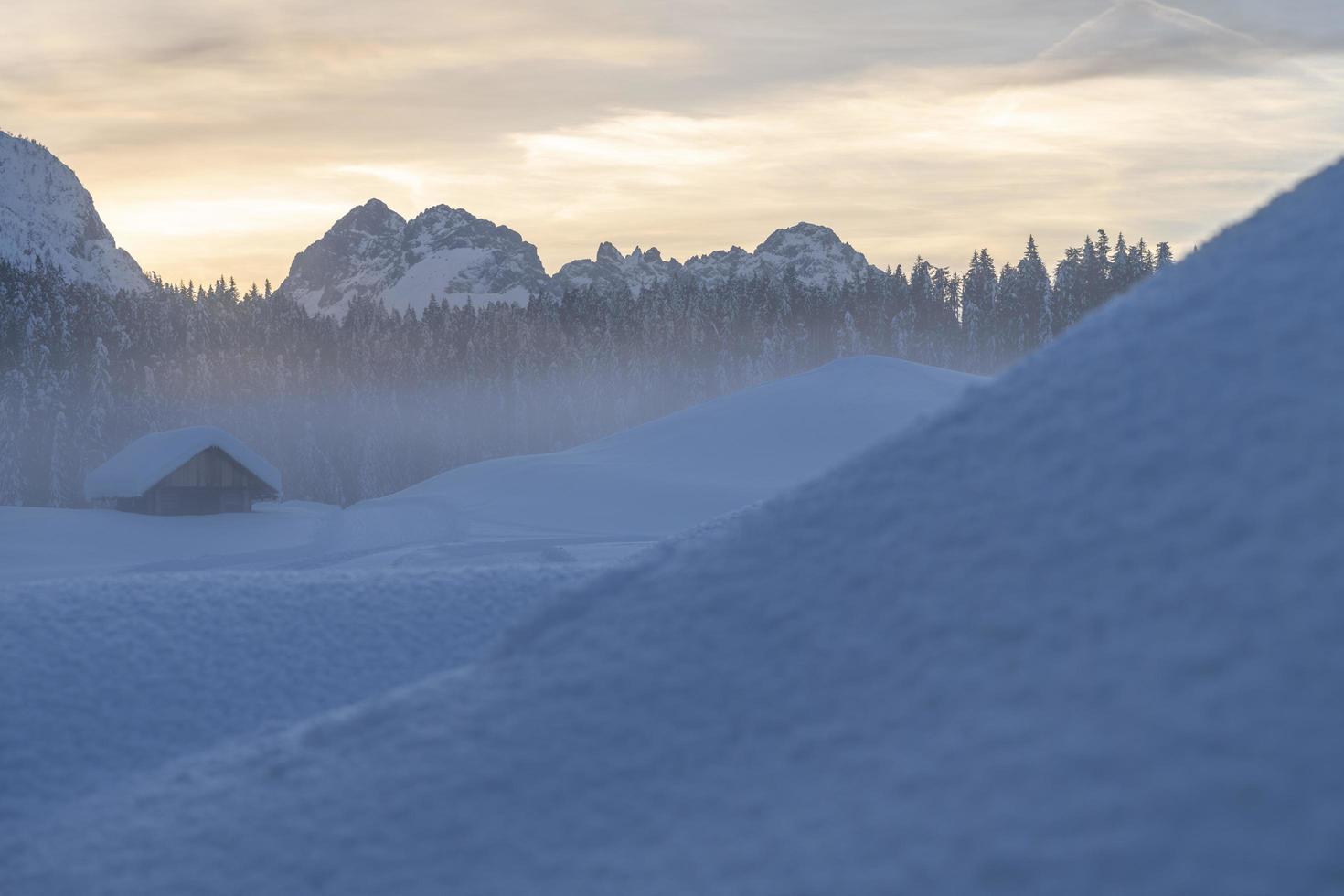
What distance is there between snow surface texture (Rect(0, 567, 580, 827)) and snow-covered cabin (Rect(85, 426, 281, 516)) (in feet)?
81.5

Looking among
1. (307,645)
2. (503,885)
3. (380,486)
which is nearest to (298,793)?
A: (503,885)

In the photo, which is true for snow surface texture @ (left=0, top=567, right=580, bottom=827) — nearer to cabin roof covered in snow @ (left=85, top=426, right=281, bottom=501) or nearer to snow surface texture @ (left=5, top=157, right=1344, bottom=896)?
snow surface texture @ (left=5, top=157, right=1344, bottom=896)

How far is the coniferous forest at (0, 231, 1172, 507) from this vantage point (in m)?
49.5

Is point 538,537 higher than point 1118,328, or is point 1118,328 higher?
point 1118,328

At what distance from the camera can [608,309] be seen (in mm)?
71000

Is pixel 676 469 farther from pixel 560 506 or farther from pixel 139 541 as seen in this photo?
pixel 139 541

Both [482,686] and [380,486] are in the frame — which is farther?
[380,486]

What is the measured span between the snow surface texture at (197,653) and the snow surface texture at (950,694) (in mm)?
926

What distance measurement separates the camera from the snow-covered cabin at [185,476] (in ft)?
106

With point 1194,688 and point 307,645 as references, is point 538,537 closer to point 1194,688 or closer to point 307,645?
point 307,645

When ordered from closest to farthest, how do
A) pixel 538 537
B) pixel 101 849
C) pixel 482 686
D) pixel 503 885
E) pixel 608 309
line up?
pixel 503 885 < pixel 101 849 < pixel 482 686 < pixel 538 537 < pixel 608 309

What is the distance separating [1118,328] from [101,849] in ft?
16.0

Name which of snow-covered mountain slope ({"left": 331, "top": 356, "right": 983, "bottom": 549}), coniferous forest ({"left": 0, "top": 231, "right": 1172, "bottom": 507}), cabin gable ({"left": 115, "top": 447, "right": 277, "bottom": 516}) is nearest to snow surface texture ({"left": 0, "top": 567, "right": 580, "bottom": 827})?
snow-covered mountain slope ({"left": 331, "top": 356, "right": 983, "bottom": 549})

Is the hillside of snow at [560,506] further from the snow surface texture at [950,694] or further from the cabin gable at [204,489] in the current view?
the snow surface texture at [950,694]
